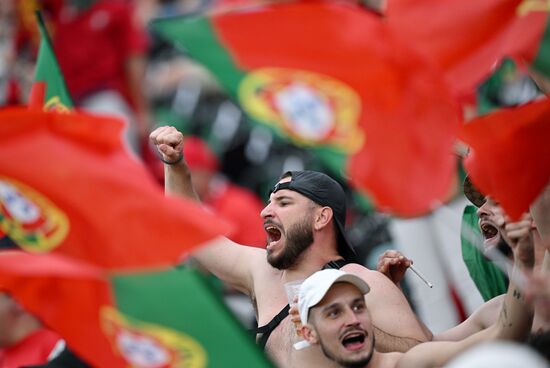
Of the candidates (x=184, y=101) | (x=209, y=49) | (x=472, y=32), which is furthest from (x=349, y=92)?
(x=184, y=101)

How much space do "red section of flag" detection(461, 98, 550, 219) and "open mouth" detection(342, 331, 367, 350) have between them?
65cm

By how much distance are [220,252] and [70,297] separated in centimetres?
173

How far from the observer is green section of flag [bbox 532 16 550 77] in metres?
5.60

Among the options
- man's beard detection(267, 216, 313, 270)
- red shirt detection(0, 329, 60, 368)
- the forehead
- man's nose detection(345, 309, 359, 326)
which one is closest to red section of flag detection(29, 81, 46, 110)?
red shirt detection(0, 329, 60, 368)

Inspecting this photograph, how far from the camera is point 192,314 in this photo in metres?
4.95

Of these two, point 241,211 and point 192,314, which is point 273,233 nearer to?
point 192,314

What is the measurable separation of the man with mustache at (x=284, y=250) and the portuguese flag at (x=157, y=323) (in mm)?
1227

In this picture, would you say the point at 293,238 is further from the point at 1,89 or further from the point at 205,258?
the point at 1,89

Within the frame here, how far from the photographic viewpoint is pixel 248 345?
4.92 meters

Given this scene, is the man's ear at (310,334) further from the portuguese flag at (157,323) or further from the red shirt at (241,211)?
the red shirt at (241,211)

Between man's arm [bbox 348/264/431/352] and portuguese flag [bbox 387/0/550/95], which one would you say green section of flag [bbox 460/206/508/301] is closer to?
man's arm [bbox 348/264/431/352]

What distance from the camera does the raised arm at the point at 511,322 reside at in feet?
16.7

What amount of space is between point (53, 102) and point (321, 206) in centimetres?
123

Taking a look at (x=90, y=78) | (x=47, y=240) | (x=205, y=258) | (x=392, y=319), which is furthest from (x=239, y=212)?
(x=47, y=240)
